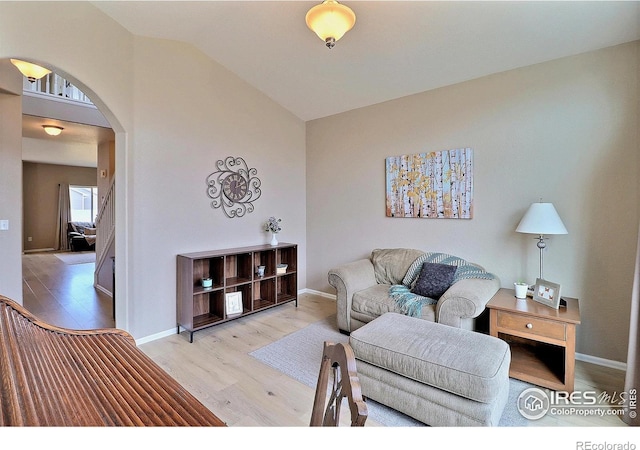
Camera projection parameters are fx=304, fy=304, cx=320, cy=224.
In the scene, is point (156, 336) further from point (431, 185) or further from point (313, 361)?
point (431, 185)

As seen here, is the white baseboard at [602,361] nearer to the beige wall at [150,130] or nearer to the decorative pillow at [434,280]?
the decorative pillow at [434,280]

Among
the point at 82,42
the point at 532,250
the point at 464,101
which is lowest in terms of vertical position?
the point at 532,250

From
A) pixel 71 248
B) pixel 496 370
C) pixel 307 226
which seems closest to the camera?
pixel 496 370

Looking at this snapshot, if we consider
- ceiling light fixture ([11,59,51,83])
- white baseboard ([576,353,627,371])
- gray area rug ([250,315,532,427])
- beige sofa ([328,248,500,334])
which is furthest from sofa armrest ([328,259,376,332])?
ceiling light fixture ([11,59,51,83])

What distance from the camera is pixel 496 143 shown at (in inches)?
115

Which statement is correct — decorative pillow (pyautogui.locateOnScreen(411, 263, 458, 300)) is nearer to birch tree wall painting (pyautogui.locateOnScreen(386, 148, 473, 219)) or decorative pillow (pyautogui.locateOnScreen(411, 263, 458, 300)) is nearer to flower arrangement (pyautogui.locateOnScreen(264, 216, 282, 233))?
birch tree wall painting (pyautogui.locateOnScreen(386, 148, 473, 219))

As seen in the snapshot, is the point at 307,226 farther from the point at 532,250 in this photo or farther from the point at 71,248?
the point at 71,248

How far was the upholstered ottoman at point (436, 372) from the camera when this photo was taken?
64.0 inches

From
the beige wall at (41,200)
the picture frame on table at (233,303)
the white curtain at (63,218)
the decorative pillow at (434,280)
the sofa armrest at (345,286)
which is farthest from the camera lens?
the white curtain at (63,218)

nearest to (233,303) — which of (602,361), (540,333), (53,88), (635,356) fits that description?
(540,333)

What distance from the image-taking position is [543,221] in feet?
7.89

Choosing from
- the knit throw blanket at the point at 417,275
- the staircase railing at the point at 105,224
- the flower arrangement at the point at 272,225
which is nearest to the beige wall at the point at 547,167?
the knit throw blanket at the point at 417,275
